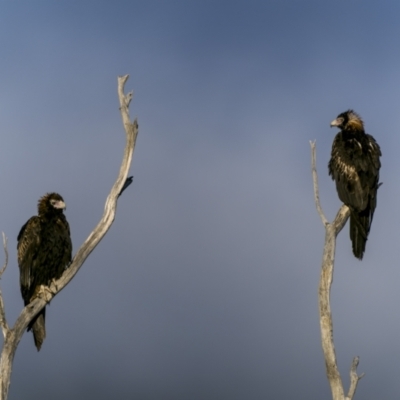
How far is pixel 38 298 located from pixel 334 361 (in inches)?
167

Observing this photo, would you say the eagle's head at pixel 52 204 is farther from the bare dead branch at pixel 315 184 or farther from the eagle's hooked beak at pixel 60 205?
the bare dead branch at pixel 315 184

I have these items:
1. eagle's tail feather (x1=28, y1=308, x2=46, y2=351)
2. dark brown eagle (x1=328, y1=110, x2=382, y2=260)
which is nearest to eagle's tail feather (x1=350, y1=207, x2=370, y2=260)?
dark brown eagle (x1=328, y1=110, x2=382, y2=260)

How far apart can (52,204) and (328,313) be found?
14.9 ft

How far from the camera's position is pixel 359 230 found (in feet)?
A: 35.9

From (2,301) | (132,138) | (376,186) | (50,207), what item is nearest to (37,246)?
(50,207)

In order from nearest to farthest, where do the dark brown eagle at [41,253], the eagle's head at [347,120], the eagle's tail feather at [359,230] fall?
1. the eagle's tail feather at [359,230]
2. the dark brown eagle at [41,253]
3. the eagle's head at [347,120]

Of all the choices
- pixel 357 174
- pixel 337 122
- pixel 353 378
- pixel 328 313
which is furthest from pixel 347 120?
pixel 353 378

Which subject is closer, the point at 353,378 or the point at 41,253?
the point at 353,378

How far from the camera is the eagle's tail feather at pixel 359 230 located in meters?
10.9

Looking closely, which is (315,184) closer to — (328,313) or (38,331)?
(328,313)

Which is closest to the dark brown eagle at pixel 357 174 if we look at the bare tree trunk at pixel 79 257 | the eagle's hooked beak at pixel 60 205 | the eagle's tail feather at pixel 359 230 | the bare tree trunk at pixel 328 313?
the eagle's tail feather at pixel 359 230

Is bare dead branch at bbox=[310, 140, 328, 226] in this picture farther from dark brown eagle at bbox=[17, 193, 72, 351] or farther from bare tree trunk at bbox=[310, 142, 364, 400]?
dark brown eagle at bbox=[17, 193, 72, 351]

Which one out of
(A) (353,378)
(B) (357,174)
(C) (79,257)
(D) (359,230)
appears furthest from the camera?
(B) (357,174)

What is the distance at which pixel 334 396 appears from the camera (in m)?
9.83
